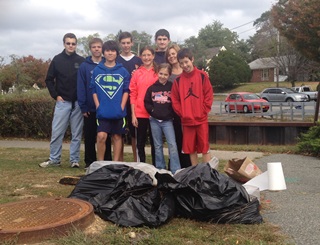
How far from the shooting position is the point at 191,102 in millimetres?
6074

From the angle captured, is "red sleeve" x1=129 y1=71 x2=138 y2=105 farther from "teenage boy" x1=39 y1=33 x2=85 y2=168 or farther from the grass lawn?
the grass lawn

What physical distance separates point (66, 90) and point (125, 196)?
3.58m

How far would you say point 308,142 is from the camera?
970cm

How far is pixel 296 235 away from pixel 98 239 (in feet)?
5.50

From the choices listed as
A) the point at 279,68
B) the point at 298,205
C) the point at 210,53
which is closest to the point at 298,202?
the point at 298,205

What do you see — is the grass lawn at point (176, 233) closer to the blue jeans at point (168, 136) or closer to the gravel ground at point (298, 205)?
the gravel ground at point (298, 205)

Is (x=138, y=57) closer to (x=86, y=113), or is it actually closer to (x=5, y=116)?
(x=86, y=113)

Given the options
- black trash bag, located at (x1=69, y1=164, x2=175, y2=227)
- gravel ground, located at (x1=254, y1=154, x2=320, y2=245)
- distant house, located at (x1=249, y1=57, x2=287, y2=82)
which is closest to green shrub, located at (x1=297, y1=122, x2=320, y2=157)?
gravel ground, located at (x1=254, y1=154, x2=320, y2=245)

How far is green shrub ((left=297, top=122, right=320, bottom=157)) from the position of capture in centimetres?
938

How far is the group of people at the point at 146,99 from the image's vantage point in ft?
20.1

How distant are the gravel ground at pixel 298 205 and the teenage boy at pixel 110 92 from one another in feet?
7.51

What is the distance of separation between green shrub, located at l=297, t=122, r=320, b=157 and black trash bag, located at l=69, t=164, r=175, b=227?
225 inches

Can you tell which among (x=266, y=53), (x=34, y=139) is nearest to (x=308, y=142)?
(x=34, y=139)

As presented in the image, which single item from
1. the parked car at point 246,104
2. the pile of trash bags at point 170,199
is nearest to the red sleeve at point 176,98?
the pile of trash bags at point 170,199
